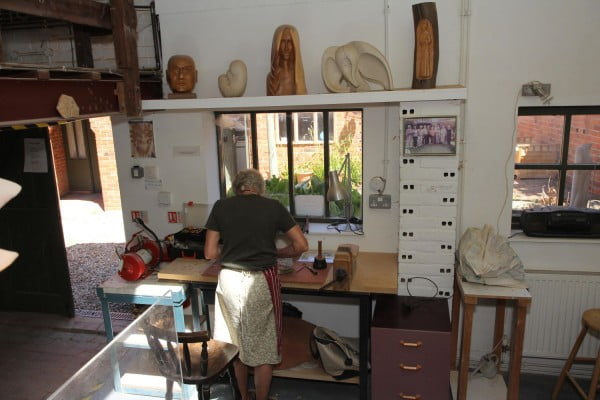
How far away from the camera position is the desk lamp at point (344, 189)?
12.3ft

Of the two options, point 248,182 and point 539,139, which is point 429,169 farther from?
point 248,182

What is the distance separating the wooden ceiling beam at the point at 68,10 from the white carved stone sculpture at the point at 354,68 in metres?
1.60

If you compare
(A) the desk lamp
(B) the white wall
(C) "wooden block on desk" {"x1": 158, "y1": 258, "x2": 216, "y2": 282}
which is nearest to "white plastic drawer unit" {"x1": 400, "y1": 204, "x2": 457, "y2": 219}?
(B) the white wall

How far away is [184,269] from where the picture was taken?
3635mm

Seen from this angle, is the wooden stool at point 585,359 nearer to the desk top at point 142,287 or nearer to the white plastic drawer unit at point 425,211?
the white plastic drawer unit at point 425,211

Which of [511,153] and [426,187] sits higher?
[511,153]

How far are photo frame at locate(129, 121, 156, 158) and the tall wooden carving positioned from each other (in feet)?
7.36

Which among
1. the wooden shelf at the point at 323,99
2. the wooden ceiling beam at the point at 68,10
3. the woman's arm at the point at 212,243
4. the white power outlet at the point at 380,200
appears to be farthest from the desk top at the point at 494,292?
the wooden ceiling beam at the point at 68,10

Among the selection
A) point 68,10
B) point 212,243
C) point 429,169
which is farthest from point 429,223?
point 68,10

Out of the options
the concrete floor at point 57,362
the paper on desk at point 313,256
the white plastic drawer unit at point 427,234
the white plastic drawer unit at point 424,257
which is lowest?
the concrete floor at point 57,362

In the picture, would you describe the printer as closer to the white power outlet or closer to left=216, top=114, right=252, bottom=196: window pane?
the white power outlet

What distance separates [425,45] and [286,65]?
0.96 m

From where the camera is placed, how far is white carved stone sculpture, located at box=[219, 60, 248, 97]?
3.59m

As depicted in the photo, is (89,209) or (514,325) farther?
(89,209)
